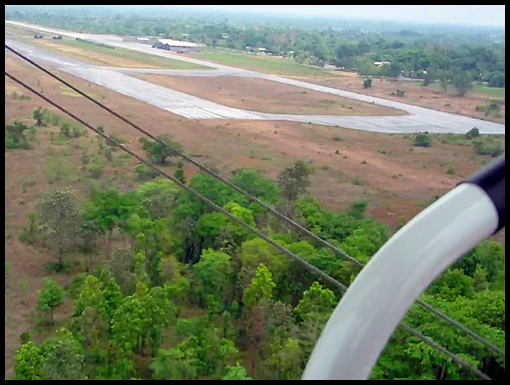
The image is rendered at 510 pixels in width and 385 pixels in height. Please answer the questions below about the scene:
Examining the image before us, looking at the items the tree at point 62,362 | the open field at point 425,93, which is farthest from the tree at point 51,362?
the open field at point 425,93

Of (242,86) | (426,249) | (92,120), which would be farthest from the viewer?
(242,86)

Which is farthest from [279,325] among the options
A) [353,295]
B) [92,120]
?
[92,120]

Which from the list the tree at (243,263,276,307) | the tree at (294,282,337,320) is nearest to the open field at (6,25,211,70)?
the tree at (243,263,276,307)

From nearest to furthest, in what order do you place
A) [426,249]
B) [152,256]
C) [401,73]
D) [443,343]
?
1. [426,249]
2. [443,343]
3. [152,256]
4. [401,73]

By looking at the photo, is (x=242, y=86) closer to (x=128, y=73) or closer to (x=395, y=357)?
(x=128, y=73)

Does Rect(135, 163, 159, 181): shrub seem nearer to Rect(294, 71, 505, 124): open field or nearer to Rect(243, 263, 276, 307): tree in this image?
Rect(243, 263, 276, 307): tree
